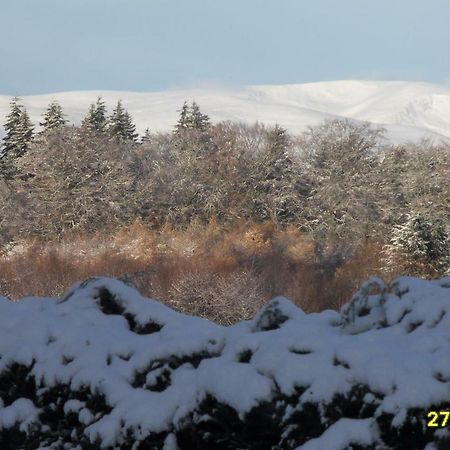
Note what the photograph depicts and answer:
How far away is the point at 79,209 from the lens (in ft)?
144

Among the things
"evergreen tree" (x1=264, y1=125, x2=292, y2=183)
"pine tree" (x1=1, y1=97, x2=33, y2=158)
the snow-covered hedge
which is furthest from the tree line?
the snow-covered hedge

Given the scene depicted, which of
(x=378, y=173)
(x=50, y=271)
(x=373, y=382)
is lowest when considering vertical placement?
(x=50, y=271)

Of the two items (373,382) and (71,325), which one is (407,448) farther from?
(71,325)

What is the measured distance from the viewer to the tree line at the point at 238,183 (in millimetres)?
43562

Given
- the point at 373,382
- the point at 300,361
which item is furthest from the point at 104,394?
the point at 373,382

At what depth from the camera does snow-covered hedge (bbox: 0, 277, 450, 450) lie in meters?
3.59

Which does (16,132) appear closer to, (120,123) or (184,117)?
(120,123)

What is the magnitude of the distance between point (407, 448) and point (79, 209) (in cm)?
4137

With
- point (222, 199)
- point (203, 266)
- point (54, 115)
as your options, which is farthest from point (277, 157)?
point (54, 115)

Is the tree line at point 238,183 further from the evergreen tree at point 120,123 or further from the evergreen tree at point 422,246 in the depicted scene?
the evergreen tree at point 120,123

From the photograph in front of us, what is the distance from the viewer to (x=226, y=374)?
12.5ft
